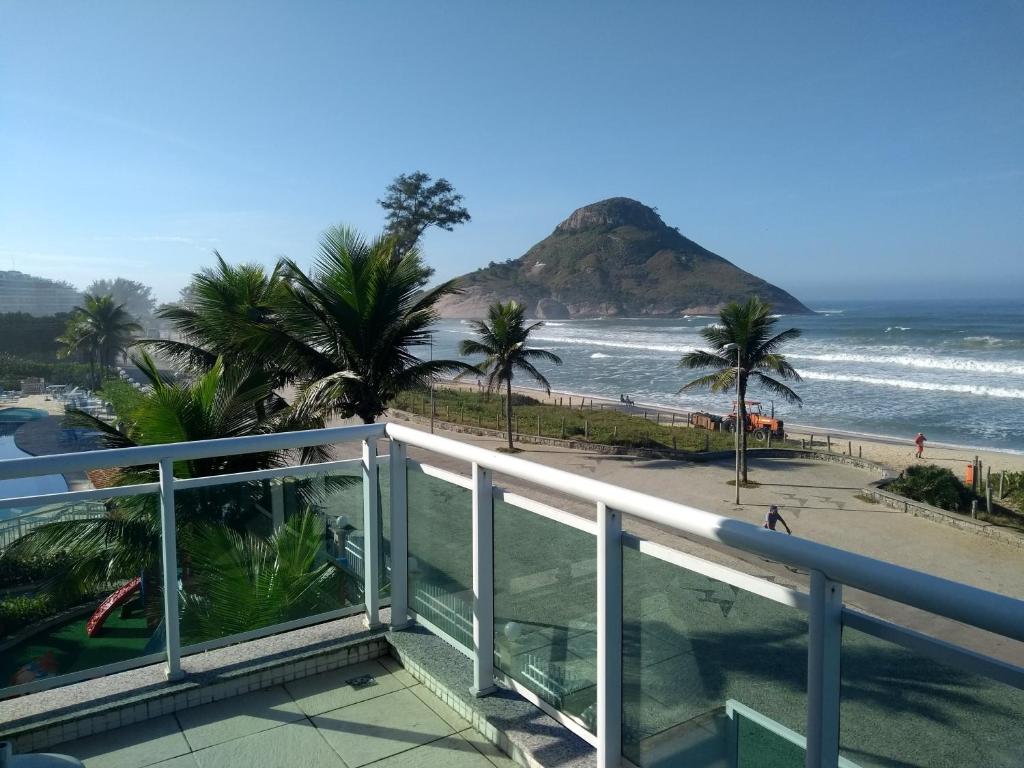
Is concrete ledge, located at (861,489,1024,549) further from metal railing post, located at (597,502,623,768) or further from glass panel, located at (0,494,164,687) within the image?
glass panel, located at (0,494,164,687)

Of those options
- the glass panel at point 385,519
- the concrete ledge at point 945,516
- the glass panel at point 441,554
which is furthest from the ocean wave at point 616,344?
the glass panel at point 441,554

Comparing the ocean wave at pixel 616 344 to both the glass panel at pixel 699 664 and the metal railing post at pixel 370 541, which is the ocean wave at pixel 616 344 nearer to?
the metal railing post at pixel 370 541

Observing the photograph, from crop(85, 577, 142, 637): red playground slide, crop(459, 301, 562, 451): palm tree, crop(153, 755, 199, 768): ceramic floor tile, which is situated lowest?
crop(153, 755, 199, 768): ceramic floor tile

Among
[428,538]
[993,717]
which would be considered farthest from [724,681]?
[428,538]

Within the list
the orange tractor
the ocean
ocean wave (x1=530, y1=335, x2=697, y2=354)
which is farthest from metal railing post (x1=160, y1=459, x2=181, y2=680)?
ocean wave (x1=530, y1=335, x2=697, y2=354)

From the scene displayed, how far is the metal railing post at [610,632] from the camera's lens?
243cm

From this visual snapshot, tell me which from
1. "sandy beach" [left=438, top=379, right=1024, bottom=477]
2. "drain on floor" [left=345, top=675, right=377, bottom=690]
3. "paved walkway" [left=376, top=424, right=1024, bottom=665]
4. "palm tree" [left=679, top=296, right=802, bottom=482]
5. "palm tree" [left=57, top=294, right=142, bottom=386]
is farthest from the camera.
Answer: "palm tree" [left=57, top=294, right=142, bottom=386]

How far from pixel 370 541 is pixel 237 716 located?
996 millimetres

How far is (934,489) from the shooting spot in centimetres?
2181

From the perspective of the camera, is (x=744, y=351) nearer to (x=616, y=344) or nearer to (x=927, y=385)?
(x=927, y=385)

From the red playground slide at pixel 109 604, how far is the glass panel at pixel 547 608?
1573 millimetres

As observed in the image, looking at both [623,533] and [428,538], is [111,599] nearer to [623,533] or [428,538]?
[428,538]

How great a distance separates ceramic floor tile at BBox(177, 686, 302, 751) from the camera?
123 inches

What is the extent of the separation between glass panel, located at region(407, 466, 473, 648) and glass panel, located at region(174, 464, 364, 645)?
350mm
